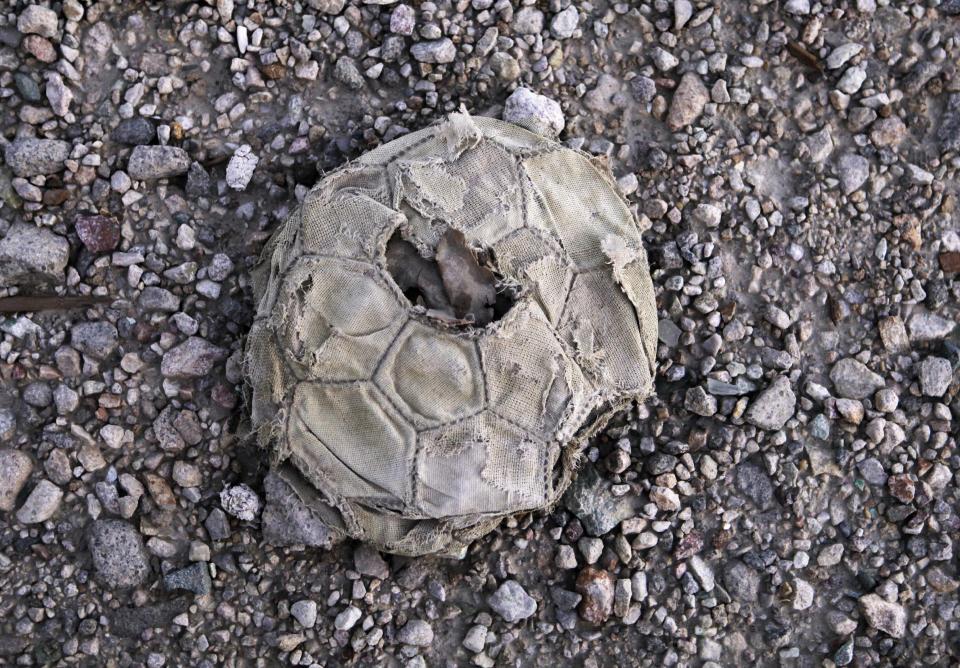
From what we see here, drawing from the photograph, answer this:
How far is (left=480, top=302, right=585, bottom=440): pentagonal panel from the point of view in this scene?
2793 mm

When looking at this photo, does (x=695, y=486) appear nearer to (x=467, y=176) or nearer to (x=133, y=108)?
(x=467, y=176)

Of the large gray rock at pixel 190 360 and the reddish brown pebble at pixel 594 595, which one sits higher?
the large gray rock at pixel 190 360

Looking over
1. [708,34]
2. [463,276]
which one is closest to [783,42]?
[708,34]

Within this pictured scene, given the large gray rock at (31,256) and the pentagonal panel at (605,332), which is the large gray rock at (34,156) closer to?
the large gray rock at (31,256)

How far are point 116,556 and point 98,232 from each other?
44.0 inches

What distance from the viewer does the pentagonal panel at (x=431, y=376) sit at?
2.75 meters

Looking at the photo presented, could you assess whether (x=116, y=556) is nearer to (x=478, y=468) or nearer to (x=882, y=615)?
(x=478, y=468)

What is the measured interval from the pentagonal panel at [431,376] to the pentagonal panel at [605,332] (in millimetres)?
A: 352

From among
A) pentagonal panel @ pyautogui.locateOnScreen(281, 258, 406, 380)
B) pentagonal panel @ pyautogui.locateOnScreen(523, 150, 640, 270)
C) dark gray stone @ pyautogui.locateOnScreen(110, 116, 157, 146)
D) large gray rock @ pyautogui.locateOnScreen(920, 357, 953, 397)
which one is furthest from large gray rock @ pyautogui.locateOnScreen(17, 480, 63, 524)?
large gray rock @ pyautogui.locateOnScreen(920, 357, 953, 397)

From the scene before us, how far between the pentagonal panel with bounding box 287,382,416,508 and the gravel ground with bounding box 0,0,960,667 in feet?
1.05

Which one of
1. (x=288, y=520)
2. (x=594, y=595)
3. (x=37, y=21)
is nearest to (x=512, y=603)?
(x=594, y=595)

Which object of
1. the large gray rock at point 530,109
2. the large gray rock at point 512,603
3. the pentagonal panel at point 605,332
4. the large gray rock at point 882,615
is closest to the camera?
the pentagonal panel at point 605,332

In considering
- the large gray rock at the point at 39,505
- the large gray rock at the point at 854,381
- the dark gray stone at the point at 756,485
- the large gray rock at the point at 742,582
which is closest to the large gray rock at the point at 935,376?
the large gray rock at the point at 854,381

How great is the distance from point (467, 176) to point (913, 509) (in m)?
2.06
